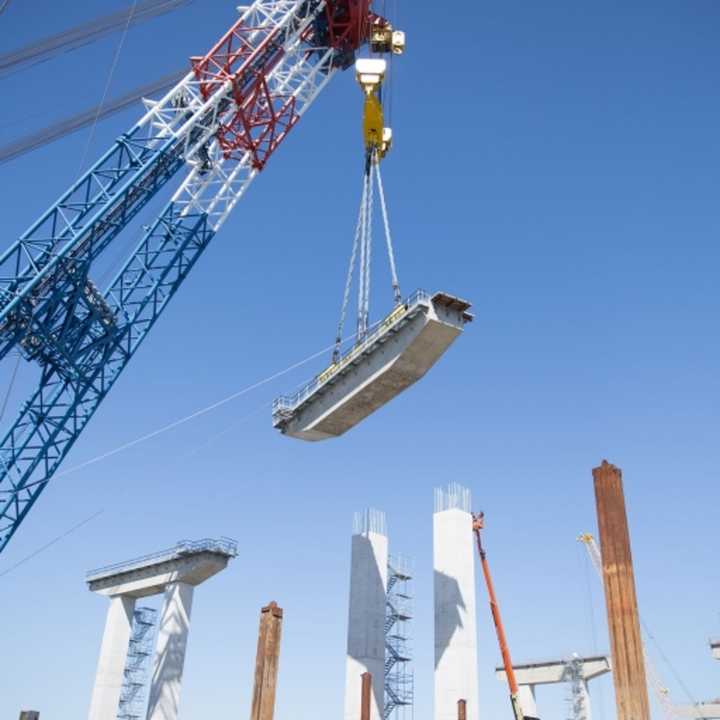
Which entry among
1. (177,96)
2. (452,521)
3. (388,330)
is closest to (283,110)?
(177,96)

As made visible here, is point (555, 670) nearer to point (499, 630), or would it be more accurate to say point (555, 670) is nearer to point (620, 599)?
point (499, 630)

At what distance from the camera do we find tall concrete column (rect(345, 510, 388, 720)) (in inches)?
1654

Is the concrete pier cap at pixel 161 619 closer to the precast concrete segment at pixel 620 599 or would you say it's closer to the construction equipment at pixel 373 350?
the construction equipment at pixel 373 350

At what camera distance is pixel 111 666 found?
52.7m

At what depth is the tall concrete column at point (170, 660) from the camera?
1907 inches

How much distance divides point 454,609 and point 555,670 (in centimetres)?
3388

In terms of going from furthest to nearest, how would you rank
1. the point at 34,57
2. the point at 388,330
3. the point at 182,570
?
the point at 182,570 < the point at 34,57 < the point at 388,330

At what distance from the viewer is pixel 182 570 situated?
51.9 meters

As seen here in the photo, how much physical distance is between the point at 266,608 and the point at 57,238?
70.0ft

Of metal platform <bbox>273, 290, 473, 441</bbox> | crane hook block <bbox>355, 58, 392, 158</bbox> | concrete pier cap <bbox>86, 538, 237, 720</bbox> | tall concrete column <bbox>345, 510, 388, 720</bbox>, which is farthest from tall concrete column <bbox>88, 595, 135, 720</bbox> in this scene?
crane hook block <bbox>355, 58, 392, 158</bbox>

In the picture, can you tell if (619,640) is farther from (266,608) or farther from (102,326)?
(102,326)

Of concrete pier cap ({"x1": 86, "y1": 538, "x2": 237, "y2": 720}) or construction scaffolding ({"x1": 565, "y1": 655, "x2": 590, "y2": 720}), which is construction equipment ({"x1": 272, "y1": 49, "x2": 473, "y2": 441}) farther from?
construction scaffolding ({"x1": 565, "y1": 655, "x2": 590, "y2": 720})

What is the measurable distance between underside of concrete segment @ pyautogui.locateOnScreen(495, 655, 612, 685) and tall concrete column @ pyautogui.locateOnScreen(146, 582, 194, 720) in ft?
97.3

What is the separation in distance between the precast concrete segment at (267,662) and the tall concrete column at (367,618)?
20.2 metres
